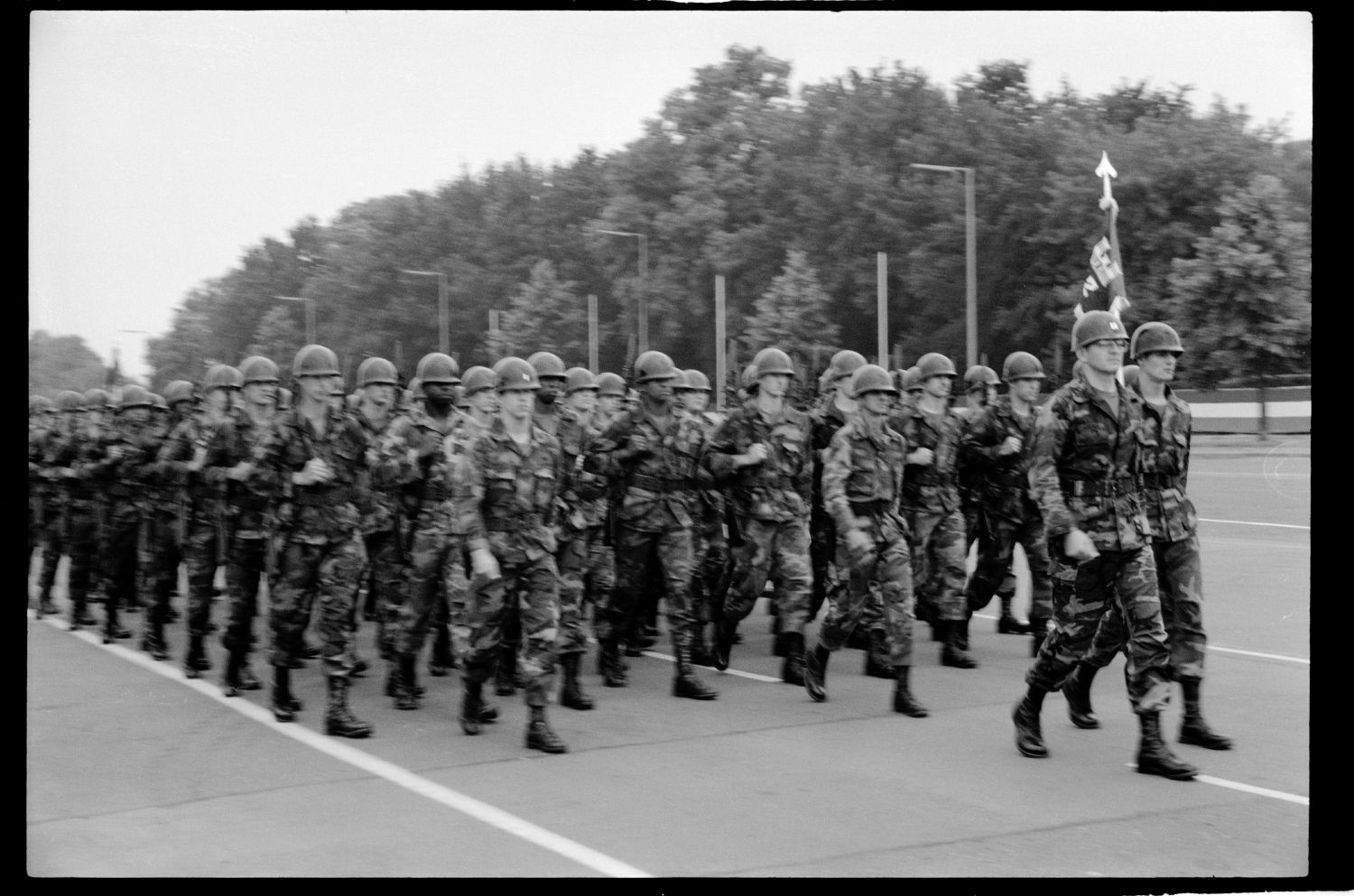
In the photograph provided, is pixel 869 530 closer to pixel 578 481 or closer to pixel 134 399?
pixel 578 481

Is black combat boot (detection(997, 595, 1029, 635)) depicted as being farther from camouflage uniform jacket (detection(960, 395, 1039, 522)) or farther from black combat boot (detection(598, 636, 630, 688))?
black combat boot (detection(598, 636, 630, 688))

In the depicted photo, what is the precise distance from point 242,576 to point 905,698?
13.4ft

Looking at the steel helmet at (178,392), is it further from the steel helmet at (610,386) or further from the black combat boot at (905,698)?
the black combat boot at (905,698)

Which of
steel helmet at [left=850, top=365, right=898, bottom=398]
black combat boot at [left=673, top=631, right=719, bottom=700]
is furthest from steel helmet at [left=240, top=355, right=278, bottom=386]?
steel helmet at [left=850, top=365, right=898, bottom=398]

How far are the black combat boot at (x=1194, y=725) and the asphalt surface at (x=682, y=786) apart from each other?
0.14 m

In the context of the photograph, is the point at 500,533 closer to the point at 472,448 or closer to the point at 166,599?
the point at 472,448

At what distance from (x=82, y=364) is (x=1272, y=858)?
23.4 feet

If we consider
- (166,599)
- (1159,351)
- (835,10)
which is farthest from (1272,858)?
(166,599)

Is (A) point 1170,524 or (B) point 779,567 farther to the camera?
(B) point 779,567

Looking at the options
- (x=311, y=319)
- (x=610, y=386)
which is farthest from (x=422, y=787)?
(x=311, y=319)

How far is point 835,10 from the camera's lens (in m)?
6.07

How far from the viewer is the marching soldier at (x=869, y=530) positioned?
902 cm

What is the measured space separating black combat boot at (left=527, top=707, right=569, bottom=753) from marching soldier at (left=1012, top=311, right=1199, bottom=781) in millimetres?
2313

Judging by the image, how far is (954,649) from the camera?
10.8 metres
